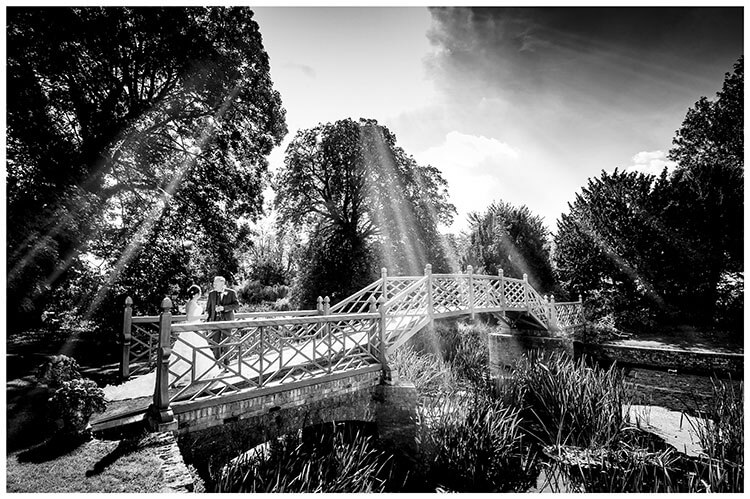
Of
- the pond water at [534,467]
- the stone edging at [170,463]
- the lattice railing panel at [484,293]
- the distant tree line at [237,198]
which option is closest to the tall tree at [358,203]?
the distant tree line at [237,198]

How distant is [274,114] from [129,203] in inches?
240

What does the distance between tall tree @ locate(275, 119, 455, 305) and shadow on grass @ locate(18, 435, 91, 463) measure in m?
15.6

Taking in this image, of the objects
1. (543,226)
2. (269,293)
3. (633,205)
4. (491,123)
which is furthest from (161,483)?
(269,293)

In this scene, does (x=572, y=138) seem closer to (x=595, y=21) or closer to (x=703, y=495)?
(x=595, y=21)

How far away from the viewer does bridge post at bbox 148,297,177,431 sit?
4.15 meters

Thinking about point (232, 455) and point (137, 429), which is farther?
point (232, 455)

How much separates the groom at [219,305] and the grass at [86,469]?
2.35 m

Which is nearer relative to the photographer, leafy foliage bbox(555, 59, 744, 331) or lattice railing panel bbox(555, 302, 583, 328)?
leafy foliage bbox(555, 59, 744, 331)

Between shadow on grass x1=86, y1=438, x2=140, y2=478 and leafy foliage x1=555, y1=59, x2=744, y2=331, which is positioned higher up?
leafy foliage x1=555, y1=59, x2=744, y2=331

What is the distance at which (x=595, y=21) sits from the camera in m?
4.46

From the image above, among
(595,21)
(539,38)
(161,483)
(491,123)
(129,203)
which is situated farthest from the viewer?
(129,203)

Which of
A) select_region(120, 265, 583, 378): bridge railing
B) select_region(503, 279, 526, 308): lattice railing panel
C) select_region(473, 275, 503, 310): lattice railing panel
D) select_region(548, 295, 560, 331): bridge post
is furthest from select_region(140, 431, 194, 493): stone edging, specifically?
select_region(548, 295, 560, 331): bridge post

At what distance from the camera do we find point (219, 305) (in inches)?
245

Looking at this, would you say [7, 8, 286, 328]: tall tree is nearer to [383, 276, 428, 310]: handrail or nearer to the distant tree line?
the distant tree line
